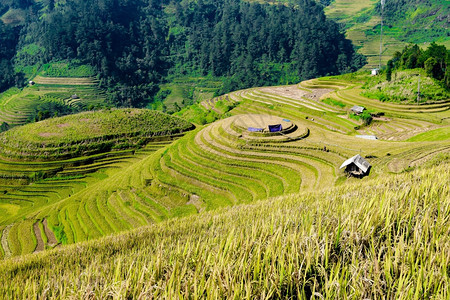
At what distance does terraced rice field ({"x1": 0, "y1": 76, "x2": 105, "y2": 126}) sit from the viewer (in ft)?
268

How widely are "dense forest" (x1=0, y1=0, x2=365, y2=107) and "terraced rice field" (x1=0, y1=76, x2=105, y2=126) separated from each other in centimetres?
652

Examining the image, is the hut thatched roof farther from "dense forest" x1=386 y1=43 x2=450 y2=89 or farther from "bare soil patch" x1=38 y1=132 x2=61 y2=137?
"bare soil patch" x1=38 y1=132 x2=61 y2=137

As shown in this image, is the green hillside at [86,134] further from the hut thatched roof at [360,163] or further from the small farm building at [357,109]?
the hut thatched roof at [360,163]

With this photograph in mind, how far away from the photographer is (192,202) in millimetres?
24625

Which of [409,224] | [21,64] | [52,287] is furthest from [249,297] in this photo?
[21,64]

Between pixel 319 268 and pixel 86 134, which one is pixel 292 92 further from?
pixel 319 268

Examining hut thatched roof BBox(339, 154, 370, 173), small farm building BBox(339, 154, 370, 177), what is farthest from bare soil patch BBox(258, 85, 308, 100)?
hut thatched roof BBox(339, 154, 370, 173)

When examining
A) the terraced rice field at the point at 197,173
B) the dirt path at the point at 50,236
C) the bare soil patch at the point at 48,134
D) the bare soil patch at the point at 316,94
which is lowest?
the dirt path at the point at 50,236

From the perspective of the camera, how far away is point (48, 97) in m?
92.4

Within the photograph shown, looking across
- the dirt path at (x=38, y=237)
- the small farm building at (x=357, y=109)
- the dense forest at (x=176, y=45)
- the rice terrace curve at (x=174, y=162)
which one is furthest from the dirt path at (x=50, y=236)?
the dense forest at (x=176, y=45)

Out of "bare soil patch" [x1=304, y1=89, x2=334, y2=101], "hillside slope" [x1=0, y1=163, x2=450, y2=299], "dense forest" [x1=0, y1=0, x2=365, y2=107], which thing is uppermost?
"dense forest" [x1=0, y1=0, x2=365, y2=107]

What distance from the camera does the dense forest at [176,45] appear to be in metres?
115

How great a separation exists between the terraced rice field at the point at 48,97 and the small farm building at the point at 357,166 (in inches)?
3068

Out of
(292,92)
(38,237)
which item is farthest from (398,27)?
(38,237)
